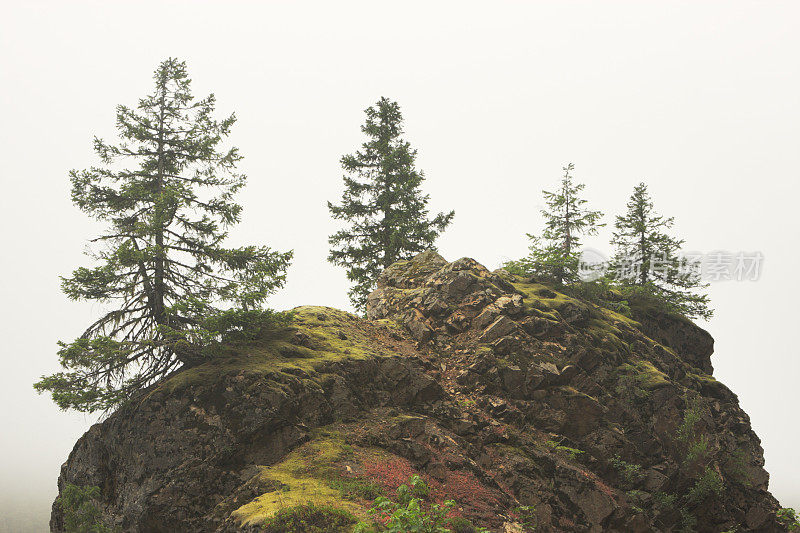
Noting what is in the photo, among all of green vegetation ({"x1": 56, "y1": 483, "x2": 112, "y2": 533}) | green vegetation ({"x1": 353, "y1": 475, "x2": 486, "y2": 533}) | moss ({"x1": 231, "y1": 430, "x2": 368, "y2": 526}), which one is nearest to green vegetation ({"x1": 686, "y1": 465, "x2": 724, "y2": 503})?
green vegetation ({"x1": 353, "y1": 475, "x2": 486, "y2": 533})

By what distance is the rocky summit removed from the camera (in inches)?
464

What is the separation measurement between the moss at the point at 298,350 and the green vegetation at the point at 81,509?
136 inches

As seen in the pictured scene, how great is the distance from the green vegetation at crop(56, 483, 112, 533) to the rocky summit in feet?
1.06

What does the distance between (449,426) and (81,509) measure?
11061mm

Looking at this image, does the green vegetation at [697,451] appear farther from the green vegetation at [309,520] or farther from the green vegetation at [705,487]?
the green vegetation at [309,520]

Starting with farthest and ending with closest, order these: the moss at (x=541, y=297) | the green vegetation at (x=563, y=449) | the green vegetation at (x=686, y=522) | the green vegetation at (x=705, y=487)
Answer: the moss at (x=541, y=297)
the green vegetation at (x=705, y=487)
the green vegetation at (x=686, y=522)
the green vegetation at (x=563, y=449)

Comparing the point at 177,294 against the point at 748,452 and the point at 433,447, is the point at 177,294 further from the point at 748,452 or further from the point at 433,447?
the point at 748,452

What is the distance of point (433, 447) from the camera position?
13734 millimetres

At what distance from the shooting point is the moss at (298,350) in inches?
543

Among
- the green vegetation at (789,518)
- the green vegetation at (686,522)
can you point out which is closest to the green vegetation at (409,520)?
the green vegetation at (686,522)

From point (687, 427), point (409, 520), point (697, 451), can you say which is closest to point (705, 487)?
point (697, 451)

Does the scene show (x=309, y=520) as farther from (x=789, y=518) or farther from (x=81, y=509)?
(x=789, y=518)

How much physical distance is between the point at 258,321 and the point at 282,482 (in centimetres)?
531

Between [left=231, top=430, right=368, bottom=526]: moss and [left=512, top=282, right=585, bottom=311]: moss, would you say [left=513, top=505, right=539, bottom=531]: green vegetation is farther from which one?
[left=512, top=282, right=585, bottom=311]: moss
